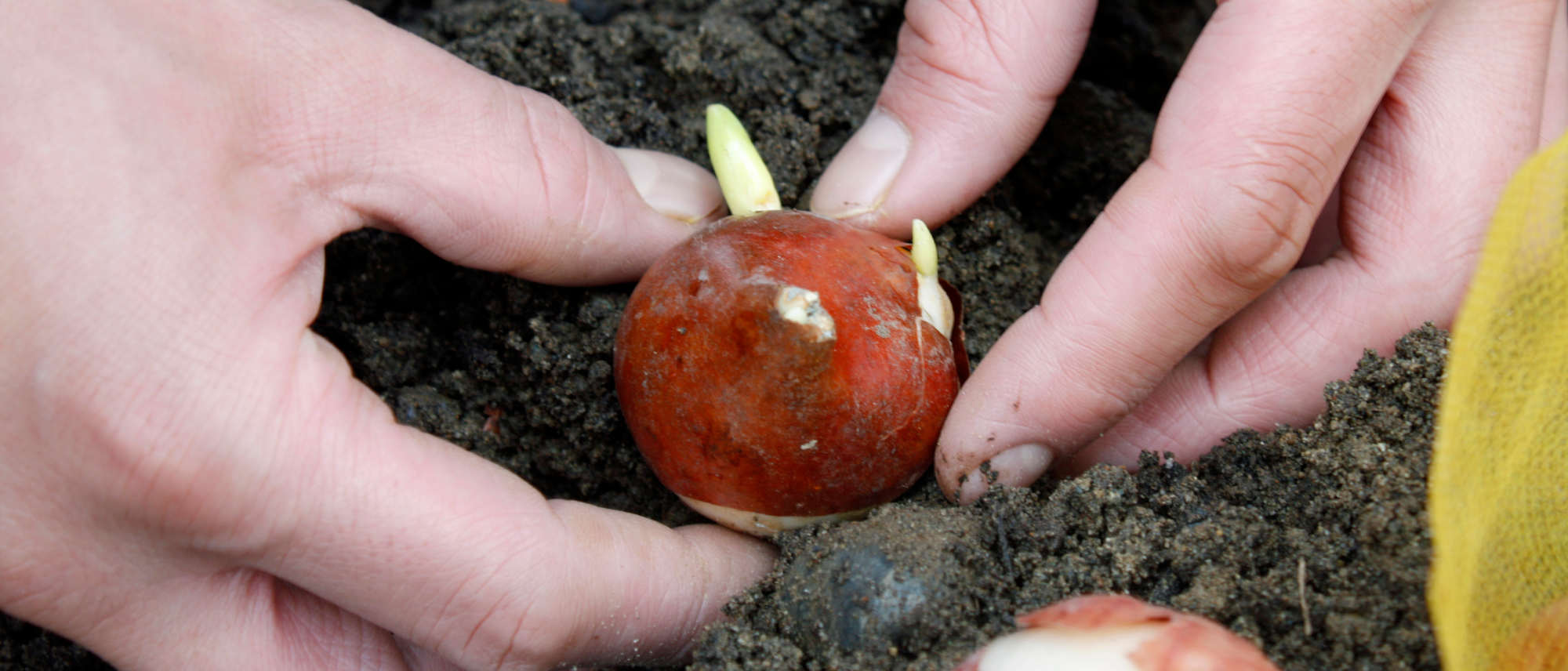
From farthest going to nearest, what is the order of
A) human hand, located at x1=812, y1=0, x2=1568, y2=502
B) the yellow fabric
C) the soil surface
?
human hand, located at x1=812, y1=0, x2=1568, y2=502 → the soil surface → the yellow fabric

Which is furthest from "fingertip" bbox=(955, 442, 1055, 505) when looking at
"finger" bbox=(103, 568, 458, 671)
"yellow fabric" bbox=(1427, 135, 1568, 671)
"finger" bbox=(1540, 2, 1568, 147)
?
"finger" bbox=(1540, 2, 1568, 147)

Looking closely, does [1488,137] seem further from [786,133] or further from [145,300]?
[145,300]

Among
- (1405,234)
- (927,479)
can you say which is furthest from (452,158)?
(1405,234)

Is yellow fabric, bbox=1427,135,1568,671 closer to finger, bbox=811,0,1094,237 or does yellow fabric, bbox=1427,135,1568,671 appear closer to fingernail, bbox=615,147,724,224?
finger, bbox=811,0,1094,237

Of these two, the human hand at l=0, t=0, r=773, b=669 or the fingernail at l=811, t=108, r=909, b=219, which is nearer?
the human hand at l=0, t=0, r=773, b=669

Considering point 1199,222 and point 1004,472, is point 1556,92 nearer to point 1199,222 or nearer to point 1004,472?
point 1199,222

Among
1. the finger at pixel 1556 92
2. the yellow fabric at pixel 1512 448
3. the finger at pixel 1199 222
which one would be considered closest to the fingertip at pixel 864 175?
the finger at pixel 1199 222

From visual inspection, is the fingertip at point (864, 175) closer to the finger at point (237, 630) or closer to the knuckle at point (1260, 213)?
the knuckle at point (1260, 213)

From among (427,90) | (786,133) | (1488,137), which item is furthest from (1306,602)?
(427,90)
